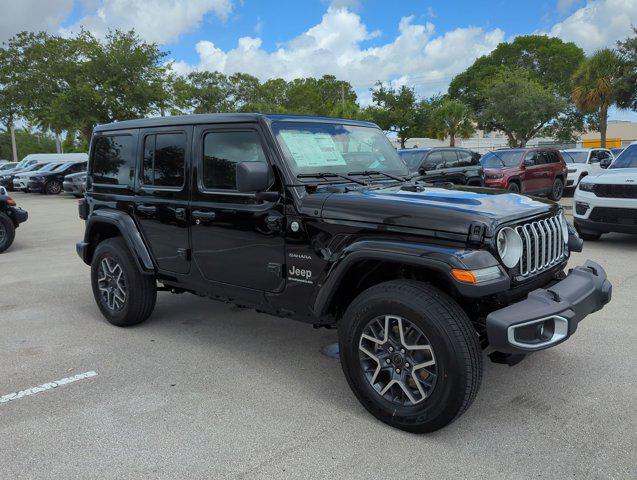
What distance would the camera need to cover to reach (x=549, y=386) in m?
3.66

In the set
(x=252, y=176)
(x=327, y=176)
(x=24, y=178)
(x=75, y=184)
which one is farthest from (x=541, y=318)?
(x=24, y=178)

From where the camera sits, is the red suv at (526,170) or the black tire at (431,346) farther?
the red suv at (526,170)

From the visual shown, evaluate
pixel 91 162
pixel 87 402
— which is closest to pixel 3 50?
pixel 91 162

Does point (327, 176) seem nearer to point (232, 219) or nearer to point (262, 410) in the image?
point (232, 219)

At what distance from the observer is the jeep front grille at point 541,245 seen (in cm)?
314

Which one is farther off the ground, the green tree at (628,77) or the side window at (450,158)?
the green tree at (628,77)

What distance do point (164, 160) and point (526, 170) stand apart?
39.6 ft

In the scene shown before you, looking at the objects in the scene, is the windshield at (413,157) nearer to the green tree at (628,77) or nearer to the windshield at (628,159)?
the windshield at (628,159)

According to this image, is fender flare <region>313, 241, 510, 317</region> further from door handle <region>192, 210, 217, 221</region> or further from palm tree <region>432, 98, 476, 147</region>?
palm tree <region>432, 98, 476, 147</region>

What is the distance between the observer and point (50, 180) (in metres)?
24.0

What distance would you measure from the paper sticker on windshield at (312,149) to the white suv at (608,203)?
5814mm

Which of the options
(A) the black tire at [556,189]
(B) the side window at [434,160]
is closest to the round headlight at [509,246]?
(B) the side window at [434,160]

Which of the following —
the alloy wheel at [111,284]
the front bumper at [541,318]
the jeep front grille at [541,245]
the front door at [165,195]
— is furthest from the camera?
the alloy wheel at [111,284]

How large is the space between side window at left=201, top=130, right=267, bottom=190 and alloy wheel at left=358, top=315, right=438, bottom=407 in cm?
145
